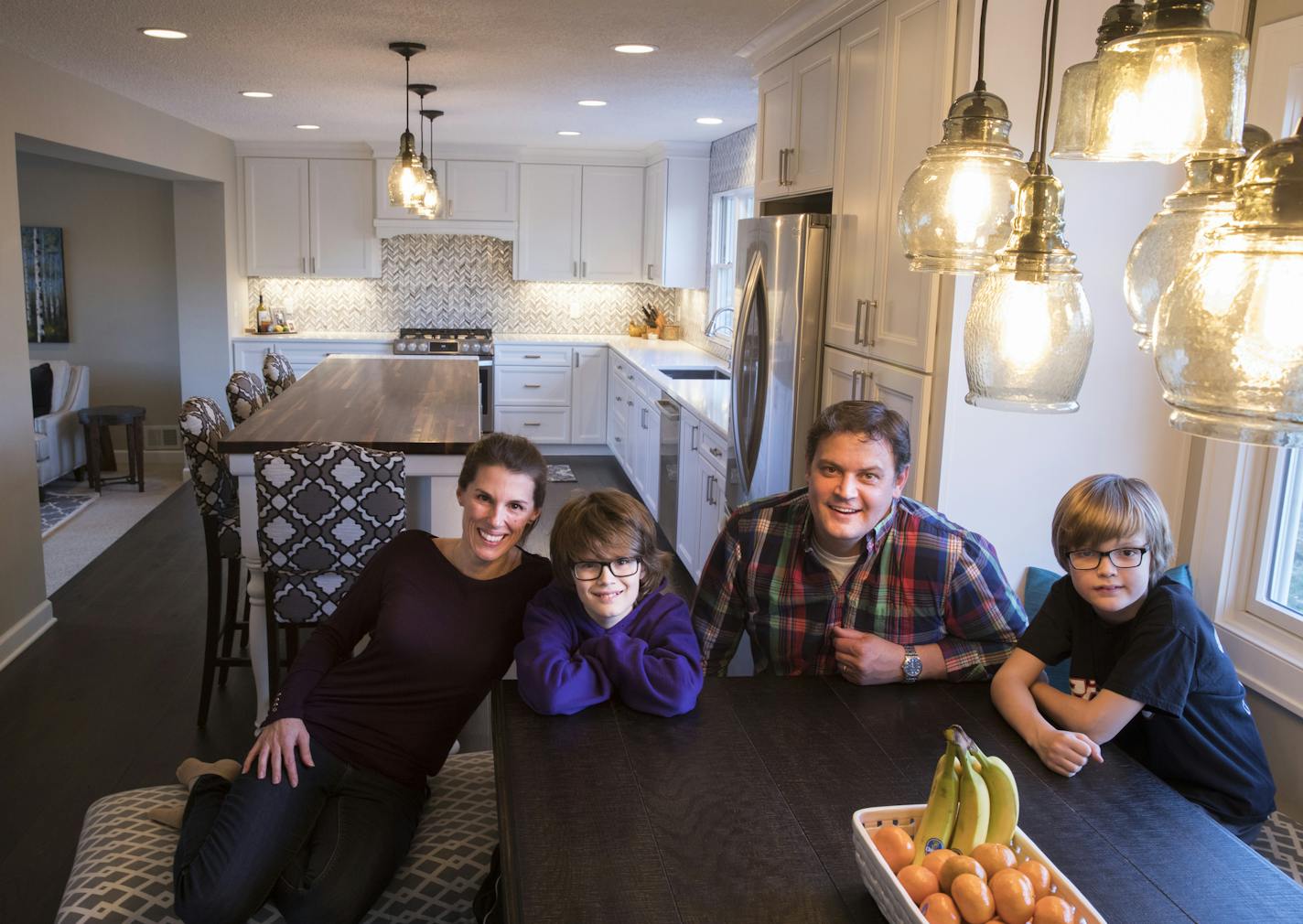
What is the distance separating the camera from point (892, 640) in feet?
7.15

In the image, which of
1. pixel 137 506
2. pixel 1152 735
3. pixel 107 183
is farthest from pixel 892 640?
pixel 107 183

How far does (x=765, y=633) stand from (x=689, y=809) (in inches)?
28.8

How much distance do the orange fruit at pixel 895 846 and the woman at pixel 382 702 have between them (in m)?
1.01

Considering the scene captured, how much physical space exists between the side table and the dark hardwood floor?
6.07 feet

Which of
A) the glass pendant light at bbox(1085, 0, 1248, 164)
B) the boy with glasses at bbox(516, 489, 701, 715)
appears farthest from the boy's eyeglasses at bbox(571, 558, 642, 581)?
Answer: the glass pendant light at bbox(1085, 0, 1248, 164)

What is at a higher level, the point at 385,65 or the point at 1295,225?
the point at 385,65

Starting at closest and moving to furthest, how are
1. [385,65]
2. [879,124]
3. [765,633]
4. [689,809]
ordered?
[689,809]
[765,633]
[879,124]
[385,65]

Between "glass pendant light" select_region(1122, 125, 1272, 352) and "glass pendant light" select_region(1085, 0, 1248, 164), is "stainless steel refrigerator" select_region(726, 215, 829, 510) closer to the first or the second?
"glass pendant light" select_region(1122, 125, 1272, 352)

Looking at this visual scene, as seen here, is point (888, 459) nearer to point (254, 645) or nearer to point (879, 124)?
point (879, 124)

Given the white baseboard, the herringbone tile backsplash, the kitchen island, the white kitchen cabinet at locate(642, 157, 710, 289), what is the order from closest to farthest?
the kitchen island → the white baseboard → the white kitchen cabinet at locate(642, 157, 710, 289) → the herringbone tile backsplash

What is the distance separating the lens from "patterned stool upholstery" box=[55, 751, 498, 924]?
1974 millimetres

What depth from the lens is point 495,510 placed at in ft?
7.15

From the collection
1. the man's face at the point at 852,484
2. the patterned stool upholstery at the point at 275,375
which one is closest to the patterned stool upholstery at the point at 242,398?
the patterned stool upholstery at the point at 275,375

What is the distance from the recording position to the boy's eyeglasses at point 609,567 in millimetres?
1923
